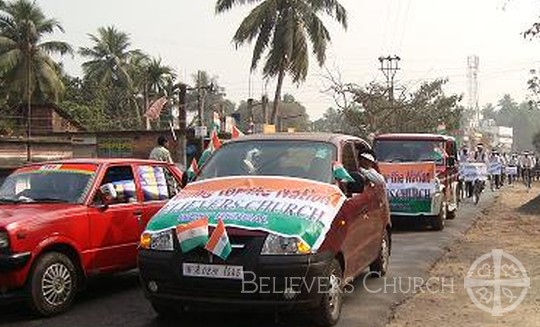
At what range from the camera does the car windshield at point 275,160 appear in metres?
7.17

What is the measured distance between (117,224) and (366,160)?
3.17 meters

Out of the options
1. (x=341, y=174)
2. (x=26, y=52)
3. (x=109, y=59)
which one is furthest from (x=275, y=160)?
(x=109, y=59)

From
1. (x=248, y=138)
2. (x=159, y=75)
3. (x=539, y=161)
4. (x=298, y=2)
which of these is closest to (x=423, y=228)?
(x=248, y=138)

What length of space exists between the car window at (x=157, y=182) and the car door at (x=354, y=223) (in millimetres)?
2611

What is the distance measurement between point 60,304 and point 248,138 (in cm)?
268

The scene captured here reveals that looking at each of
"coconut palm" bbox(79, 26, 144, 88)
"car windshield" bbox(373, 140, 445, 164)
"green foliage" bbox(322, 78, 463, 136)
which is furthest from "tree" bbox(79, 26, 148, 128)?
"car windshield" bbox(373, 140, 445, 164)

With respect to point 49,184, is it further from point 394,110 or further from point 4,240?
point 394,110

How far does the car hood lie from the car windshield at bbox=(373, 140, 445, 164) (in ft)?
30.3

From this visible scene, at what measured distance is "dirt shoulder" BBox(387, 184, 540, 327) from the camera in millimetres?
6945

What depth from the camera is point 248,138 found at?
307 inches

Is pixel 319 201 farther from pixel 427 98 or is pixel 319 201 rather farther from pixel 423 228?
pixel 427 98

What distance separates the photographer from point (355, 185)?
7.27 meters

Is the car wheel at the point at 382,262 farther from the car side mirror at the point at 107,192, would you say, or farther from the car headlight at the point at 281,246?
the car side mirror at the point at 107,192

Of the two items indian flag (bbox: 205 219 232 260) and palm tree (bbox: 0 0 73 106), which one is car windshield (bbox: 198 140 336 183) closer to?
indian flag (bbox: 205 219 232 260)
